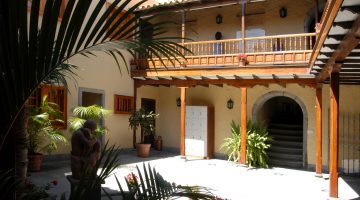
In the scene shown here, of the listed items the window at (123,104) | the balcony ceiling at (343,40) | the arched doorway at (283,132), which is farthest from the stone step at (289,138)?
the balcony ceiling at (343,40)

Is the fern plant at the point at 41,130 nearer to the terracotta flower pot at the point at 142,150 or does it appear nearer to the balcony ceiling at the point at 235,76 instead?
the balcony ceiling at the point at 235,76

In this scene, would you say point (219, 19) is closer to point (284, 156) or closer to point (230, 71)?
point (230, 71)

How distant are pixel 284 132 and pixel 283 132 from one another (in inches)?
1.6

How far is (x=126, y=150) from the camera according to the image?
1380cm

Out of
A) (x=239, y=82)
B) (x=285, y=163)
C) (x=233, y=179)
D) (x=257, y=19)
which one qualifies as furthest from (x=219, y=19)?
(x=233, y=179)

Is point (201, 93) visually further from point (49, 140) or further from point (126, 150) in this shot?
point (49, 140)

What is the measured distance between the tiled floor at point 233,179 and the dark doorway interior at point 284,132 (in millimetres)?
1010

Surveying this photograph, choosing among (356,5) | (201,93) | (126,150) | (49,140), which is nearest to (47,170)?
(49,140)

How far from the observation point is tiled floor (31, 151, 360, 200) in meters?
7.86

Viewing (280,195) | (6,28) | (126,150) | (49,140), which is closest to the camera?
(6,28)

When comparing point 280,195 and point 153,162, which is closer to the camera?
point 280,195

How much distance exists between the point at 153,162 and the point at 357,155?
6683 millimetres

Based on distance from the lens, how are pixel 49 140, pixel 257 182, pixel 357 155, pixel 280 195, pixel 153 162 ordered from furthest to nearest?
pixel 153 162
pixel 357 155
pixel 49 140
pixel 257 182
pixel 280 195

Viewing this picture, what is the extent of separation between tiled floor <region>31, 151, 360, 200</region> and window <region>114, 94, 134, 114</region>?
1999 millimetres
